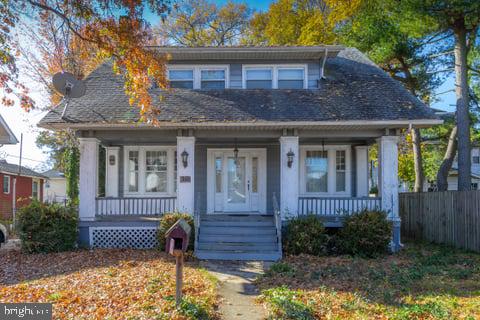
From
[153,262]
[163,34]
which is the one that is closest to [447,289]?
[153,262]

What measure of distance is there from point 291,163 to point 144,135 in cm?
420

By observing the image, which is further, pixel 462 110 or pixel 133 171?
pixel 462 110

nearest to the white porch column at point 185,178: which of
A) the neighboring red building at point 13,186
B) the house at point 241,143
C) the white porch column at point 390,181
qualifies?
the house at point 241,143

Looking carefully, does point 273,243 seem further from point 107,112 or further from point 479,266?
Result: point 107,112

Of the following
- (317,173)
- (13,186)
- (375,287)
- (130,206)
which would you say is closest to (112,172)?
(130,206)

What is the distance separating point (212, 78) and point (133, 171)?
13.3ft

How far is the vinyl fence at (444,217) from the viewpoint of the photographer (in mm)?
10899

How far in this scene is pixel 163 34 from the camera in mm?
25328

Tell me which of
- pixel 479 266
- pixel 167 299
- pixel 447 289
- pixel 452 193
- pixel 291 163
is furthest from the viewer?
pixel 452 193

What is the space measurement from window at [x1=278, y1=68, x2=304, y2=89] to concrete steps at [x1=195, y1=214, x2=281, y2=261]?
4338 millimetres

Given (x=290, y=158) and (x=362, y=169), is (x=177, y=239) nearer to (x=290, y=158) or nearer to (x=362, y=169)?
(x=290, y=158)

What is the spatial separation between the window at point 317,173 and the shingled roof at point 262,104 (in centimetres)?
219

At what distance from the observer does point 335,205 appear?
11.4 meters

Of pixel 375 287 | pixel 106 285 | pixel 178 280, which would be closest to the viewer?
pixel 178 280
